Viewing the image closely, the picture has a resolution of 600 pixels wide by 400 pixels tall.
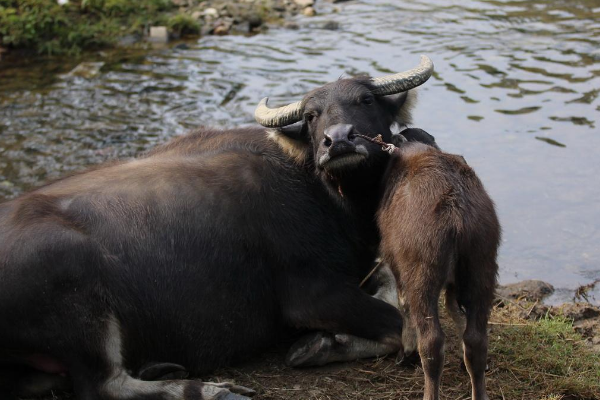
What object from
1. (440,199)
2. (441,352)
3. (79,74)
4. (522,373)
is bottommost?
(79,74)

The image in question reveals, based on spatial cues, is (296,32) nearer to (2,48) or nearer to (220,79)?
(220,79)

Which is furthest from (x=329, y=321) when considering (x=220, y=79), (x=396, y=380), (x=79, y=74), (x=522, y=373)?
(x=79, y=74)

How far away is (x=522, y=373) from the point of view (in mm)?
4570

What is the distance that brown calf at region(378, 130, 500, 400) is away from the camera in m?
3.74

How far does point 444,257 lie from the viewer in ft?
12.4

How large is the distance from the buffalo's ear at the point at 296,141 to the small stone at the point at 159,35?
8.52 m

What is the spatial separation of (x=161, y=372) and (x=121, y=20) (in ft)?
32.8

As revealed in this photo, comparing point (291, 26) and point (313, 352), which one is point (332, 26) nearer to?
point (291, 26)

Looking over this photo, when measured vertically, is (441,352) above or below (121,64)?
above

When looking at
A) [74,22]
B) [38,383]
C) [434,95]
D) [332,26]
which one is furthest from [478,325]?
[74,22]

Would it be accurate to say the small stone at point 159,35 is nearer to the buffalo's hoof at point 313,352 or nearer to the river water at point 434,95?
the river water at point 434,95

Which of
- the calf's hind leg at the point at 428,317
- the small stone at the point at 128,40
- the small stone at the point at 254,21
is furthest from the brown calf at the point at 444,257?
the small stone at the point at 254,21

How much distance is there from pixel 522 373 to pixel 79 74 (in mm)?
8603

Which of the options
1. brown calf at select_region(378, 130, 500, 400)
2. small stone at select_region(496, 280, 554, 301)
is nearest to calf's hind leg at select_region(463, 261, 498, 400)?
brown calf at select_region(378, 130, 500, 400)
